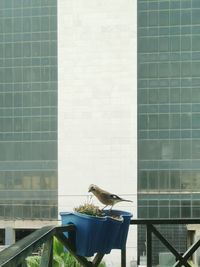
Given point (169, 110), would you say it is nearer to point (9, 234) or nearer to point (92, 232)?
point (9, 234)

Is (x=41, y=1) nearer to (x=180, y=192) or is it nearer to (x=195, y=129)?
(x=195, y=129)

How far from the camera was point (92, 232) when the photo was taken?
1589 millimetres

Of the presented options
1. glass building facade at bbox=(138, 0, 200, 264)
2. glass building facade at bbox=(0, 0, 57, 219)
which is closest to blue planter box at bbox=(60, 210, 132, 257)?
glass building facade at bbox=(138, 0, 200, 264)

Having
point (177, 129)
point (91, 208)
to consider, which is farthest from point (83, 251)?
point (177, 129)

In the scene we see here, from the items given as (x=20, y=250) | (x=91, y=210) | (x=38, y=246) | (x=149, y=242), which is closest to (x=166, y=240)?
(x=149, y=242)

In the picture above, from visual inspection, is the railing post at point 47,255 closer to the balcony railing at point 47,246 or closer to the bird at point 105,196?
the balcony railing at point 47,246

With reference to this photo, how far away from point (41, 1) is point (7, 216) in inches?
325

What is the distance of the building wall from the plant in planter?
19021mm

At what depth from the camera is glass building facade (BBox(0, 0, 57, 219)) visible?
2058cm

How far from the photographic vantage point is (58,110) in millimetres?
21000

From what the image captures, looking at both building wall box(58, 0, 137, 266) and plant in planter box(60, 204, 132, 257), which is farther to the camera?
building wall box(58, 0, 137, 266)

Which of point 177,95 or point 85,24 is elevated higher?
point 85,24

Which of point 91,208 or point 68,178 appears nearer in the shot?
point 91,208

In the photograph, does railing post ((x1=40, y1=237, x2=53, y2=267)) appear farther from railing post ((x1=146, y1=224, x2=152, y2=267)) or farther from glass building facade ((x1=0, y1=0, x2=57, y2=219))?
glass building facade ((x1=0, y1=0, x2=57, y2=219))
